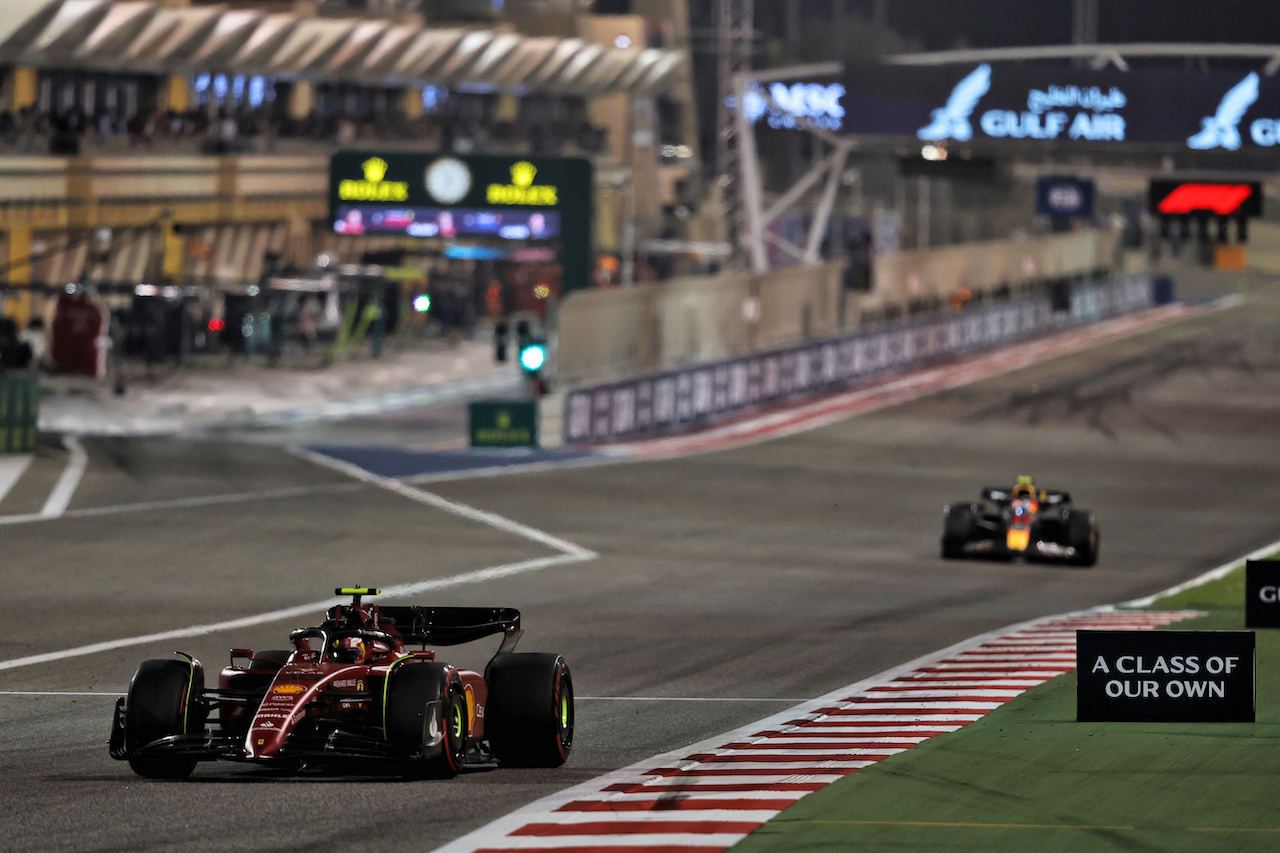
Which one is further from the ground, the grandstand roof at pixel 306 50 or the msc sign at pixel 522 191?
the grandstand roof at pixel 306 50

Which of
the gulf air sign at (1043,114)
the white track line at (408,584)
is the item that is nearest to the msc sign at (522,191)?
the white track line at (408,584)

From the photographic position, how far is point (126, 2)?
5381 centimetres

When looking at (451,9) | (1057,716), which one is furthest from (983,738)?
(451,9)

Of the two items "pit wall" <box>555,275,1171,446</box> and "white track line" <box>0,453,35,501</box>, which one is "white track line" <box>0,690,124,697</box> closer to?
"white track line" <box>0,453,35,501</box>

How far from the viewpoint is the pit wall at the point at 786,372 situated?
38.2 meters

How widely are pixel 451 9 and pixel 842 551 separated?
63903 millimetres

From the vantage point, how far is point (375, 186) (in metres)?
41.0

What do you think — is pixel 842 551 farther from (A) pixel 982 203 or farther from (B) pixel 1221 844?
(A) pixel 982 203

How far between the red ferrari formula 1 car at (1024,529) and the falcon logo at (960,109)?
18.3 m

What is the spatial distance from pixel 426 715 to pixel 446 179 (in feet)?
98.8

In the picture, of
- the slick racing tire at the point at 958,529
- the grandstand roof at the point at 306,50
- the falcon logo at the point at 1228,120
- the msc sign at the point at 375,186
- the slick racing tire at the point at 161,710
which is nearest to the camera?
the slick racing tire at the point at 161,710

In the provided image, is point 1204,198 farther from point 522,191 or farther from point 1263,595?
point 1263,595

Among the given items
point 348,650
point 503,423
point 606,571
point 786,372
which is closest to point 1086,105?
point 786,372

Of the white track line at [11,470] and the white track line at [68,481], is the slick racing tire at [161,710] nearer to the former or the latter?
the white track line at [68,481]
